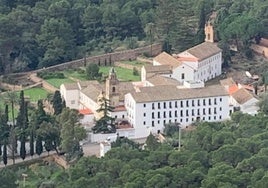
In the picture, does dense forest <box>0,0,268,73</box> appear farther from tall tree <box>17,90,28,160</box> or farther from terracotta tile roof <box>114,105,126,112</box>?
tall tree <box>17,90,28,160</box>

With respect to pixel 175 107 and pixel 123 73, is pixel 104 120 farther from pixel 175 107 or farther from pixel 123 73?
pixel 123 73

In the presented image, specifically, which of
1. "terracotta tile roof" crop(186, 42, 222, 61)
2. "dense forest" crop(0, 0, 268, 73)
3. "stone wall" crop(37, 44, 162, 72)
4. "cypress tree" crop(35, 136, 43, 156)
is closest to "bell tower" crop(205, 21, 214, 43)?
"dense forest" crop(0, 0, 268, 73)

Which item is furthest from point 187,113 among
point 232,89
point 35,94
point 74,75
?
point 74,75

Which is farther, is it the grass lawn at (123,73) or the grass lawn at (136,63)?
the grass lawn at (136,63)

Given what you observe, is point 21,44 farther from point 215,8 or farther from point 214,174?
point 214,174

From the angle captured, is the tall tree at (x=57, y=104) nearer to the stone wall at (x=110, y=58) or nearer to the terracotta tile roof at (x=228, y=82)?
the terracotta tile roof at (x=228, y=82)

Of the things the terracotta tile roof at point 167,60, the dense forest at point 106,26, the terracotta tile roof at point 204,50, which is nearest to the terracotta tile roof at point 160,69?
the terracotta tile roof at point 167,60
